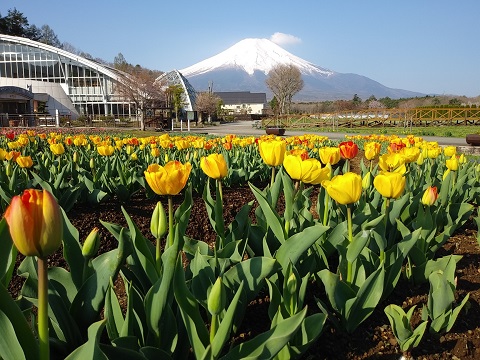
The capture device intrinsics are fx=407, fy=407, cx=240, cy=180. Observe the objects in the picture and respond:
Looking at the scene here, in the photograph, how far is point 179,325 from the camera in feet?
4.63

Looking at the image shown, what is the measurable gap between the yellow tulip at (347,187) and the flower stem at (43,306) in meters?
1.23

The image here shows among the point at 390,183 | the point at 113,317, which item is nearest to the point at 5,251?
the point at 113,317

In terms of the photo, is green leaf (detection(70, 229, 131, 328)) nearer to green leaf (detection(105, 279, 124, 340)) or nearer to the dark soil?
green leaf (detection(105, 279, 124, 340))

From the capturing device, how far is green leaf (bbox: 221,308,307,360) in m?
1.07

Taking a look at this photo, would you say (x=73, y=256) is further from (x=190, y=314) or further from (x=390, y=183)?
(x=390, y=183)

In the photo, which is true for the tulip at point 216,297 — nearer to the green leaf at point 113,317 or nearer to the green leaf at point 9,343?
the green leaf at point 113,317

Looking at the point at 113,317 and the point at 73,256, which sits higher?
the point at 73,256

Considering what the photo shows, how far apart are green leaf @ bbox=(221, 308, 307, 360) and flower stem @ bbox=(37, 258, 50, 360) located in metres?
0.48

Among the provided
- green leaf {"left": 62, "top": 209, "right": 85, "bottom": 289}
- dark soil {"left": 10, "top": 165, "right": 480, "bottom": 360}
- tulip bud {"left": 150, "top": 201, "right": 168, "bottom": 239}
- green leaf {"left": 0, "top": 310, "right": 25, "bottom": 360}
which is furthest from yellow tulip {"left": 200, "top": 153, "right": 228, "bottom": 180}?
green leaf {"left": 0, "top": 310, "right": 25, "bottom": 360}

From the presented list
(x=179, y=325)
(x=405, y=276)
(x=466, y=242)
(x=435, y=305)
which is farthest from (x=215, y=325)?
(x=466, y=242)

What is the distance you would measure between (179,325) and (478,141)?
471 inches

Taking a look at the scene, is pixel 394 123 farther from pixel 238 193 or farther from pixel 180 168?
pixel 180 168

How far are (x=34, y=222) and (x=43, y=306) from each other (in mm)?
208

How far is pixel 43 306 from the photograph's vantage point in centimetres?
89
